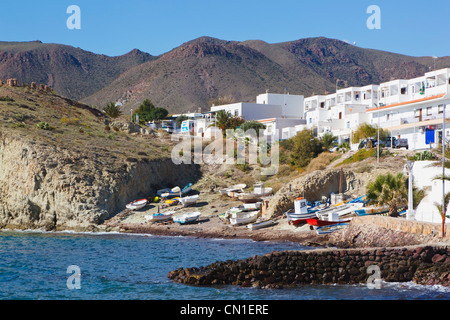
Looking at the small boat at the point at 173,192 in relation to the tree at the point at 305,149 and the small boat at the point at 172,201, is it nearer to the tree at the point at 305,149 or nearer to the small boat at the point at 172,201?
the small boat at the point at 172,201

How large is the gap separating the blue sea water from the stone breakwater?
559 millimetres

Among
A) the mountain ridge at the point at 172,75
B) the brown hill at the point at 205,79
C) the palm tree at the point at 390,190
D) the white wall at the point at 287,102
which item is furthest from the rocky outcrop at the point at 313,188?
the brown hill at the point at 205,79

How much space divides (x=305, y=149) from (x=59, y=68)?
144903 millimetres

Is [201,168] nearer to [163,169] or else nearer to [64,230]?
[163,169]

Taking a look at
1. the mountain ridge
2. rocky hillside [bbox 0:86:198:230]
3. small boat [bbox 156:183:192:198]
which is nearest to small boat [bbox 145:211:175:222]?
rocky hillside [bbox 0:86:198:230]

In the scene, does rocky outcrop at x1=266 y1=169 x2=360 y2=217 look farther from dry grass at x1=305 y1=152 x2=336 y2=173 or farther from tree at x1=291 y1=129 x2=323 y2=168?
tree at x1=291 y1=129 x2=323 y2=168

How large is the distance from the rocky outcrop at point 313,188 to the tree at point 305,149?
1446 centimetres

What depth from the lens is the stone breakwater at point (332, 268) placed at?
68.1ft

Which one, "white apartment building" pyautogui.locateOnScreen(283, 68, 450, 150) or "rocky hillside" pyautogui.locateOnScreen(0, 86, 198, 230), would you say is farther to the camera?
"white apartment building" pyautogui.locateOnScreen(283, 68, 450, 150)

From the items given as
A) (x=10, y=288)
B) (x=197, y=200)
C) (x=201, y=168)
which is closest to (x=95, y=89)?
(x=201, y=168)

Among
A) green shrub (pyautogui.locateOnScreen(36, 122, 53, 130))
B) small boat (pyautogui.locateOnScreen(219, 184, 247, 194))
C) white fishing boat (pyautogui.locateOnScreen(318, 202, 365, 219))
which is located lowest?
white fishing boat (pyautogui.locateOnScreen(318, 202, 365, 219))


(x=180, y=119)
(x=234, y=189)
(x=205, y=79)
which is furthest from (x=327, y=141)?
(x=205, y=79)

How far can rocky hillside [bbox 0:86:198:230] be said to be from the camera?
4556cm

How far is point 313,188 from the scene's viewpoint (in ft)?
136
